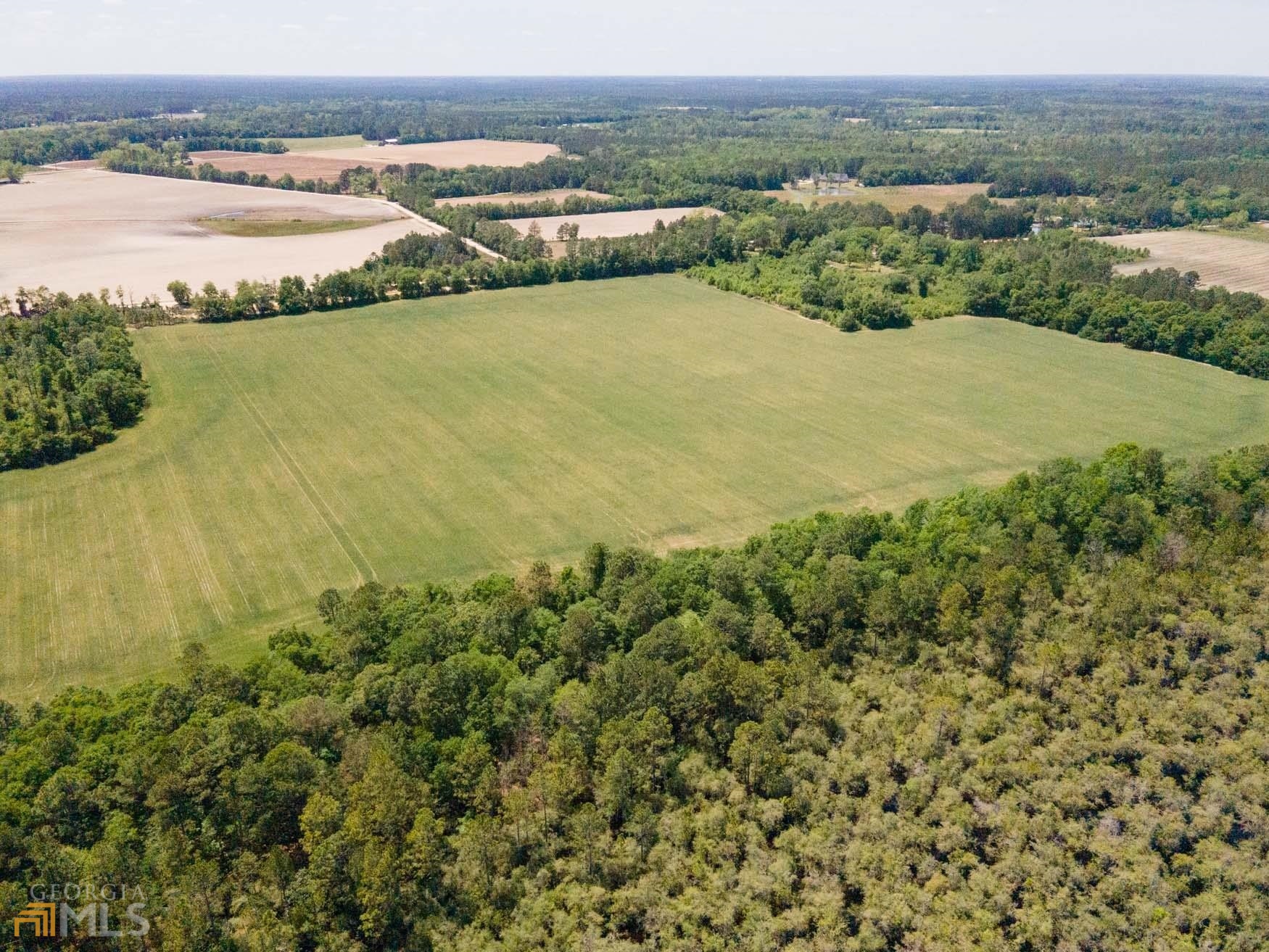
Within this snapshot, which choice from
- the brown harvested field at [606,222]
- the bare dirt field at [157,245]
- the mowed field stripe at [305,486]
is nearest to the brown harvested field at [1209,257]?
the brown harvested field at [606,222]

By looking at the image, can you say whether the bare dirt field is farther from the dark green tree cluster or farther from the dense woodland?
the dense woodland

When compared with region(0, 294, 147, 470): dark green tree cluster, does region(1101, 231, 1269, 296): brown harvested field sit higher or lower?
higher

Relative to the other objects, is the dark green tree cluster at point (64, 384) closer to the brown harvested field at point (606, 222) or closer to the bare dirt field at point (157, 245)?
the bare dirt field at point (157, 245)

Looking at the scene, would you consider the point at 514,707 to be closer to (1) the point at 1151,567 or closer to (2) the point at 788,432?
(1) the point at 1151,567

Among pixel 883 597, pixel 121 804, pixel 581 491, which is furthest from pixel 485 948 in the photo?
pixel 581 491

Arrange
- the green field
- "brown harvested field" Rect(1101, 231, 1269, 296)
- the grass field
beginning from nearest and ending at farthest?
the green field < "brown harvested field" Rect(1101, 231, 1269, 296) < the grass field

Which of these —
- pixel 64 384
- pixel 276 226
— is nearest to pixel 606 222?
pixel 276 226

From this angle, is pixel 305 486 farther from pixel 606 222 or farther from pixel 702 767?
pixel 606 222

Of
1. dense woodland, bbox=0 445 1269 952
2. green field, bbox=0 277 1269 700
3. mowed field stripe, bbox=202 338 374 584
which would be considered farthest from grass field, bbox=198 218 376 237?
dense woodland, bbox=0 445 1269 952
